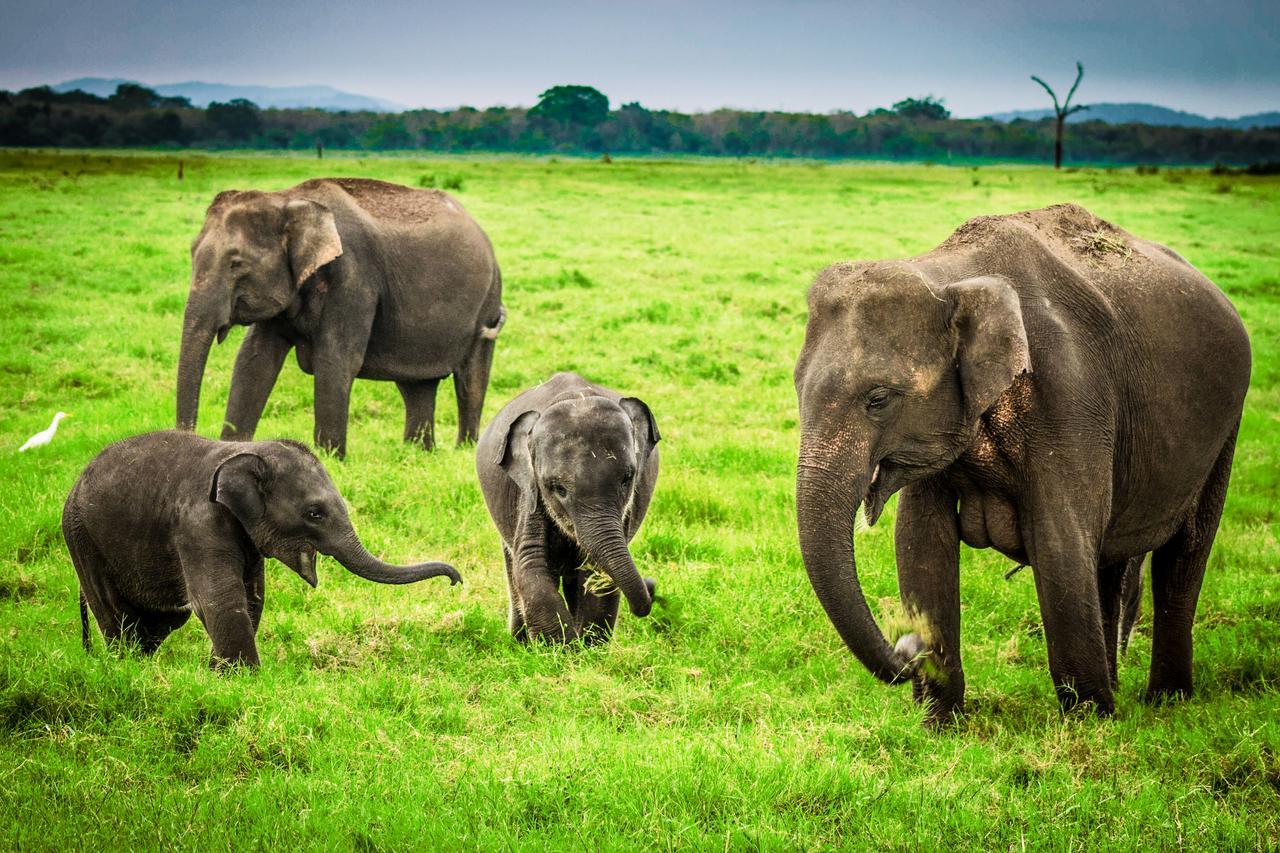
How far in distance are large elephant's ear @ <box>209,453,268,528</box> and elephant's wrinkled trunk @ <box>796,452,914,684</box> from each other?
282 centimetres

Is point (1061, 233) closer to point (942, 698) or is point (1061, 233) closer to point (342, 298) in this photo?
point (942, 698)

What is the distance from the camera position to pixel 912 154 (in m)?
98.4

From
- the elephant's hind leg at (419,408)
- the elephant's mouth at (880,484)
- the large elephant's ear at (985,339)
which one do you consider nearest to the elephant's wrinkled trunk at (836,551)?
the elephant's mouth at (880,484)

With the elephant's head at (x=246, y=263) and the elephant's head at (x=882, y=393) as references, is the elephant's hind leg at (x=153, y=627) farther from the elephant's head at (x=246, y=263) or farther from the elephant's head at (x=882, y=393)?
the elephant's head at (x=882, y=393)

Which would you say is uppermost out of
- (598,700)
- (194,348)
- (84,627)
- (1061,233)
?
(1061,233)

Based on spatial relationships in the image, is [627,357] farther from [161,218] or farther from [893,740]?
[161,218]

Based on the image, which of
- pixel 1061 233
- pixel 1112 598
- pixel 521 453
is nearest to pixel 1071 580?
pixel 1112 598

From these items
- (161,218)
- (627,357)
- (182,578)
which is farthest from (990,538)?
(161,218)

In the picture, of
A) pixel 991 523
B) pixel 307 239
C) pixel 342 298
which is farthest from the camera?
pixel 342 298

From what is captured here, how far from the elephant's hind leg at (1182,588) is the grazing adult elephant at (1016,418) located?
2cm

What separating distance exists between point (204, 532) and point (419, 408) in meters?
6.13

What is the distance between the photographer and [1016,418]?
16.8 ft

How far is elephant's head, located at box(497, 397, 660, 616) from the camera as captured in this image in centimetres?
594

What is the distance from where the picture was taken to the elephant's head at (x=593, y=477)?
594cm
